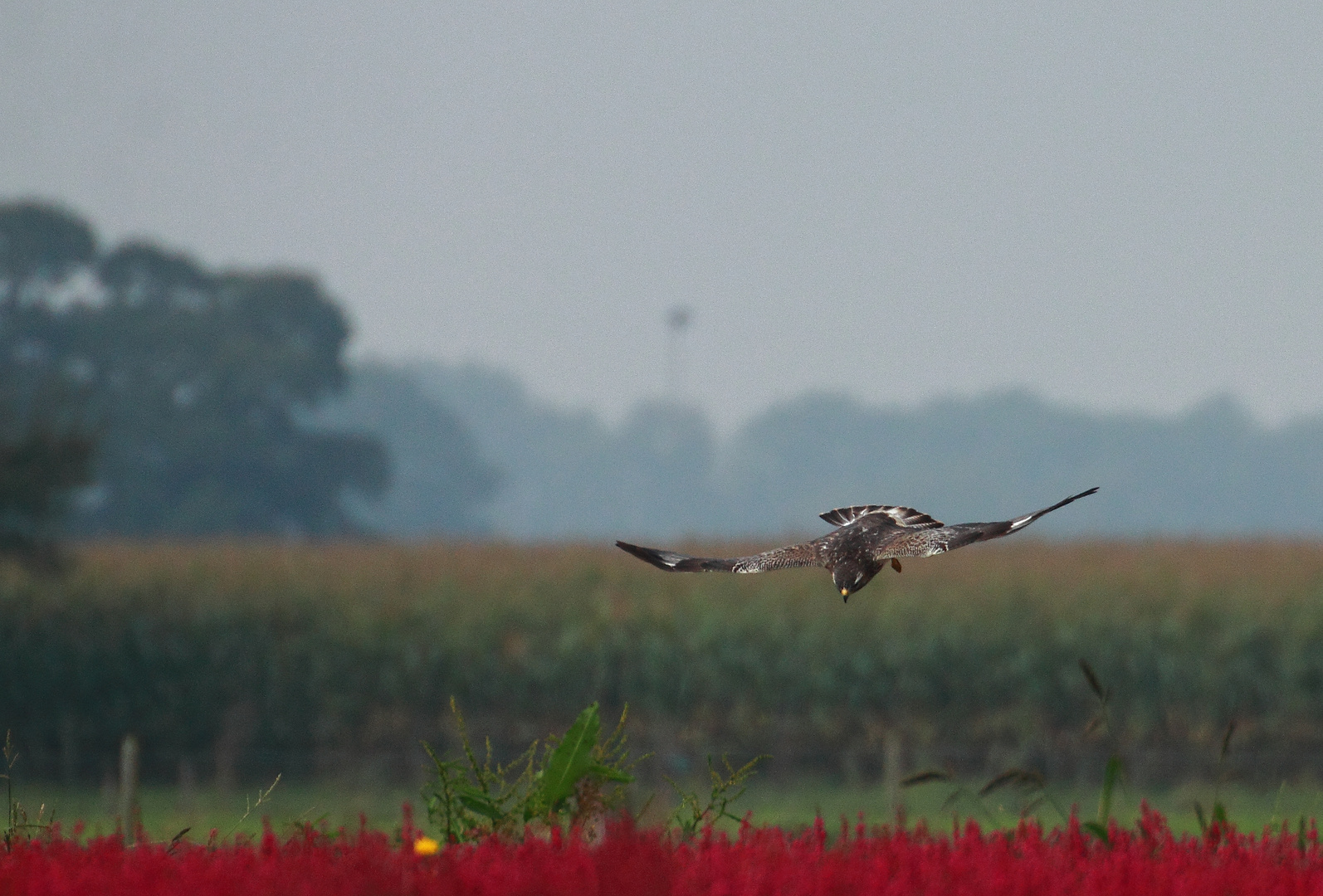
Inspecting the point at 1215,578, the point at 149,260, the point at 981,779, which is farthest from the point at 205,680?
the point at 149,260

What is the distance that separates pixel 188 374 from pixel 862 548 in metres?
49.4

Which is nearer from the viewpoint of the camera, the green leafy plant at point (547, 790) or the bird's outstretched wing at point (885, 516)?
the bird's outstretched wing at point (885, 516)

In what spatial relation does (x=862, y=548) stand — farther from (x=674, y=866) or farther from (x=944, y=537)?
(x=674, y=866)

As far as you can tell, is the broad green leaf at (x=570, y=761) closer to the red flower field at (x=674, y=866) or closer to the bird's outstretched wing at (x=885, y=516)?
the red flower field at (x=674, y=866)

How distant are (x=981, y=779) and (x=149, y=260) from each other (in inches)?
1671

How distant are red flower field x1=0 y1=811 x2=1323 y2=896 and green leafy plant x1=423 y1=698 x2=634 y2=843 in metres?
0.23

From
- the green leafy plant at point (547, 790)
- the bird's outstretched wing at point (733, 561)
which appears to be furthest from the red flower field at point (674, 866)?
the bird's outstretched wing at point (733, 561)

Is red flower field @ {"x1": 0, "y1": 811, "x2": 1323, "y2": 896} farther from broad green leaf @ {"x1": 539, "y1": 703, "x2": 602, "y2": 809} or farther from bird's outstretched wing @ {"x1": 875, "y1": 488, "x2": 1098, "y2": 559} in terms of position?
bird's outstretched wing @ {"x1": 875, "y1": 488, "x2": 1098, "y2": 559}

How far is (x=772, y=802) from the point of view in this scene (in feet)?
73.5

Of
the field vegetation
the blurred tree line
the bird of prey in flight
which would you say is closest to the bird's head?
the bird of prey in flight

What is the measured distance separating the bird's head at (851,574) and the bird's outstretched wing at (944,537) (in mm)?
74

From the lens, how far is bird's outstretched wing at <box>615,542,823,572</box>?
4805 millimetres

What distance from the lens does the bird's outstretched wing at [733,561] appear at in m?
4.80

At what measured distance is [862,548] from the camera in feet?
16.5
